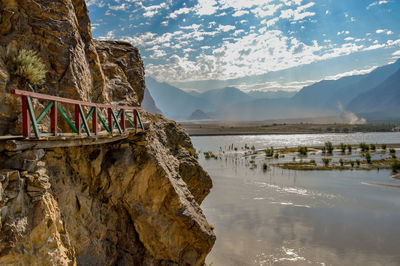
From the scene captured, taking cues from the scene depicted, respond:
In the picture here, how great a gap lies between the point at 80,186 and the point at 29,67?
3.62m

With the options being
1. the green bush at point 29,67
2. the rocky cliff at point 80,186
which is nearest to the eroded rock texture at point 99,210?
the rocky cliff at point 80,186

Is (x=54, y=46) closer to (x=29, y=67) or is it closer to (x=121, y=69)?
(x=29, y=67)

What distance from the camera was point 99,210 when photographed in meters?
9.20

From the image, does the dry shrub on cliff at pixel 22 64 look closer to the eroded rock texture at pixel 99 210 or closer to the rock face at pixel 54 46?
the rock face at pixel 54 46

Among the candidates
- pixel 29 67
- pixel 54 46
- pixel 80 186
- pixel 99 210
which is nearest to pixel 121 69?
pixel 54 46

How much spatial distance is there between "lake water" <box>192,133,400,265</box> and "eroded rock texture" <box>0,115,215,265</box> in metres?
9.55

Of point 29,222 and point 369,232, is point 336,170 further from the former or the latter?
point 29,222

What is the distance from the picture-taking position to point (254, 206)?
105 feet

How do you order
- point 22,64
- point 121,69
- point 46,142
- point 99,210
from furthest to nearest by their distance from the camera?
point 121,69, point 99,210, point 22,64, point 46,142

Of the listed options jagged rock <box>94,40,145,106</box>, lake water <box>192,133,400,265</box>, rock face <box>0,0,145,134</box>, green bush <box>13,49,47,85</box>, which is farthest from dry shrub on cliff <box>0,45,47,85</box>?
lake water <box>192,133,400,265</box>

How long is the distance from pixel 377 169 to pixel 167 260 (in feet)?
185

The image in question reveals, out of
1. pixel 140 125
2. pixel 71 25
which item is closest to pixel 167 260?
pixel 140 125

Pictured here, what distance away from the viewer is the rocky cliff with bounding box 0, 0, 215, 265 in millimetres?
5730

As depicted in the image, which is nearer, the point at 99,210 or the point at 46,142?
the point at 46,142
